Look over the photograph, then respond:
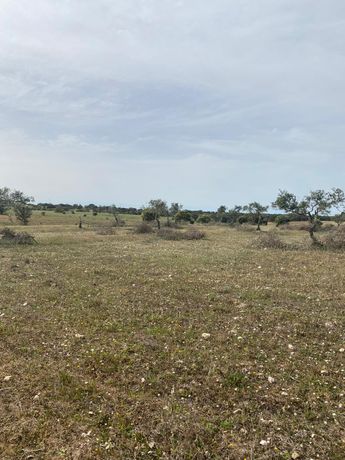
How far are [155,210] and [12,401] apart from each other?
62.8 metres

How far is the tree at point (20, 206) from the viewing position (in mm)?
70938

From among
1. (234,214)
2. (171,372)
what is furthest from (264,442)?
(234,214)

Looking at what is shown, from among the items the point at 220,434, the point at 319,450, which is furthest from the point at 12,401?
the point at 319,450

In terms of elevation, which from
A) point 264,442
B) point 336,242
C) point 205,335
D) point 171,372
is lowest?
point 264,442

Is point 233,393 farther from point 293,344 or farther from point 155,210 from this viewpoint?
point 155,210

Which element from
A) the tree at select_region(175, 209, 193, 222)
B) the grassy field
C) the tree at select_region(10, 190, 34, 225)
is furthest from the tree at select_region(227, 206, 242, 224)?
the grassy field

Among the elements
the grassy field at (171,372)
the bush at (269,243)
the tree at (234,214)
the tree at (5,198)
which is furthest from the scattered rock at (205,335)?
the tree at (234,214)

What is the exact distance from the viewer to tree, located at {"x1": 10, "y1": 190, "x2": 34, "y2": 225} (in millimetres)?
70938

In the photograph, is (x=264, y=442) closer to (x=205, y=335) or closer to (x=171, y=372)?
(x=171, y=372)

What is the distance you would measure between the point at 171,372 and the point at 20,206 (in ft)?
236

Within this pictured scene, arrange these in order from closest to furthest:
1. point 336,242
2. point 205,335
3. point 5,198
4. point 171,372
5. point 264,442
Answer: point 264,442
point 171,372
point 205,335
point 336,242
point 5,198

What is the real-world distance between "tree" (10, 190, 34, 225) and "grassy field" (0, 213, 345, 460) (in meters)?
62.7

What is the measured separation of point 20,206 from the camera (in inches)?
2805

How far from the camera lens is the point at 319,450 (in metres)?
4.86
